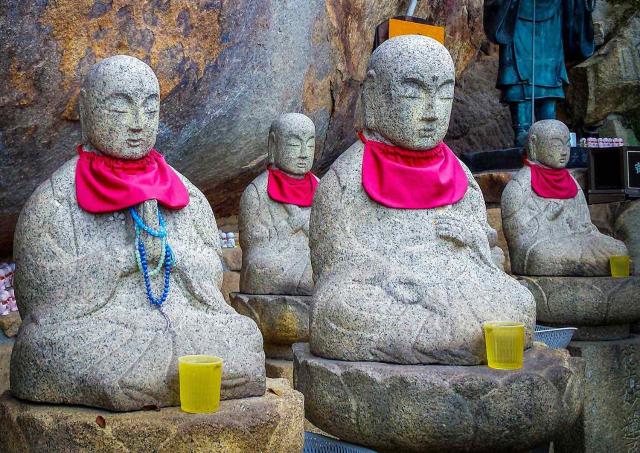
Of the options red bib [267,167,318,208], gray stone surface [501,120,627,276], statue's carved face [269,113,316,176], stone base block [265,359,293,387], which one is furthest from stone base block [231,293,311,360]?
gray stone surface [501,120,627,276]

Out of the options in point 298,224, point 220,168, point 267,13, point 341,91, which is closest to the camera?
point 298,224

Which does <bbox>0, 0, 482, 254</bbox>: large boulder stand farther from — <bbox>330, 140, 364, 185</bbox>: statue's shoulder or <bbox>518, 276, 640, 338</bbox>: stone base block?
<bbox>518, 276, 640, 338</bbox>: stone base block

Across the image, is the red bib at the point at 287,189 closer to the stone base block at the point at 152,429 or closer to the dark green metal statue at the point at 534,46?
the stone base block at the point at 152,429

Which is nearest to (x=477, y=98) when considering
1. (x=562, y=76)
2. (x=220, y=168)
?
(x=562, y=76)

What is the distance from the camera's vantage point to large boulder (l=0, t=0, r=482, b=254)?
15.2 ft

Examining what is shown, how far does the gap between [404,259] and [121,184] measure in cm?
111

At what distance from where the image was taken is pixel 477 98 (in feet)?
34.3

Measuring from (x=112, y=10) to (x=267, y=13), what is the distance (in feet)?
4.10

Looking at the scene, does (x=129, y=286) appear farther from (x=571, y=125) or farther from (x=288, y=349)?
(x=571, y=125)

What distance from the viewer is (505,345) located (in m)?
3.16

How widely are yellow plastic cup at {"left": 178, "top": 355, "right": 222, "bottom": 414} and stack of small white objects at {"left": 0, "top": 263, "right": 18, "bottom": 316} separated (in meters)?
2.36

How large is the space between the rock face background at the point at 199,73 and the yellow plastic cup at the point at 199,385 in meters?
2.39

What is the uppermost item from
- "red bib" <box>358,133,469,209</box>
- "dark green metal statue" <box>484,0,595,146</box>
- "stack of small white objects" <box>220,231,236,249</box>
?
"dark green metal statue" <box>484,0,595,146</box>

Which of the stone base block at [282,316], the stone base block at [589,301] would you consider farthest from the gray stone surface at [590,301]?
the stone base block at [282,316]
